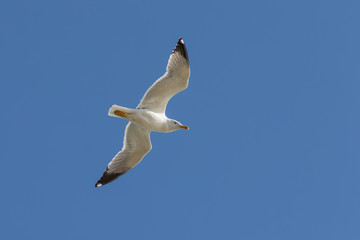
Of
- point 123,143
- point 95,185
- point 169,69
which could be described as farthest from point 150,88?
point 95,185

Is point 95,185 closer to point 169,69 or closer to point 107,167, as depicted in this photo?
point 107,167

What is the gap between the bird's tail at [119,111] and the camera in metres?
11.8

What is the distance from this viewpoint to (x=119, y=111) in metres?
11.9

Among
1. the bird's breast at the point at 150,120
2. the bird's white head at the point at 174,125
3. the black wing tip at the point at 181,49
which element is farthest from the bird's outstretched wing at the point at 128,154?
the black wing tip at the point at 181,49

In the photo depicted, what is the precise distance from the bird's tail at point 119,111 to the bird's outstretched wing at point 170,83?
0.29 meters

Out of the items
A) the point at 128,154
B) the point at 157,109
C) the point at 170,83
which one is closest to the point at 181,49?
the point at 170,83

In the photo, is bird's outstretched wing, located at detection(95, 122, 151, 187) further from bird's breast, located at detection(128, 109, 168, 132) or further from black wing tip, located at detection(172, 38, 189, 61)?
black wing tip, located at detection(172, 38, 189, 61)

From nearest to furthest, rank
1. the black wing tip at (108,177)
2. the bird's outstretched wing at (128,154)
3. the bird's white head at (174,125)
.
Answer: the bird's white head at (174,125) → the bird's outstretched wing at (128,154) → the black wing tip at (108,177)

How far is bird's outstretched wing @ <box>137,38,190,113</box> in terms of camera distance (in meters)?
11.7

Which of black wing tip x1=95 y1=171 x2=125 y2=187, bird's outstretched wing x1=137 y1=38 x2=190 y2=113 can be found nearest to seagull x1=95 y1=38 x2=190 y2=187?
bird's outstretched wing x1=137 y1=38 x2=190 y2=113

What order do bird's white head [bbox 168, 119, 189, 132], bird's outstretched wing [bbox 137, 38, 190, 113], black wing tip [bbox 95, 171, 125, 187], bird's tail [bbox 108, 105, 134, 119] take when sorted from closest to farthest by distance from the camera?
bird's outstretched wing [bbox 137, 38, 190, 113], bird's tail [bbox 108, 105, 134, 119], bird's white head [bbox 168, 119, 189, 132], black wing tip [bbox 95, 171, 125, 187]

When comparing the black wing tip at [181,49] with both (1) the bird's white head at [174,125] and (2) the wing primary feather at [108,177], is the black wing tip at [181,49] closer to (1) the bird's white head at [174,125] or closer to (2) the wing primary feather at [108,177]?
(1) the bird's white head at [174,125]

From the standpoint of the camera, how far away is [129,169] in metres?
12.8

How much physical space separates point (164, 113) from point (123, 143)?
3.88 ft
